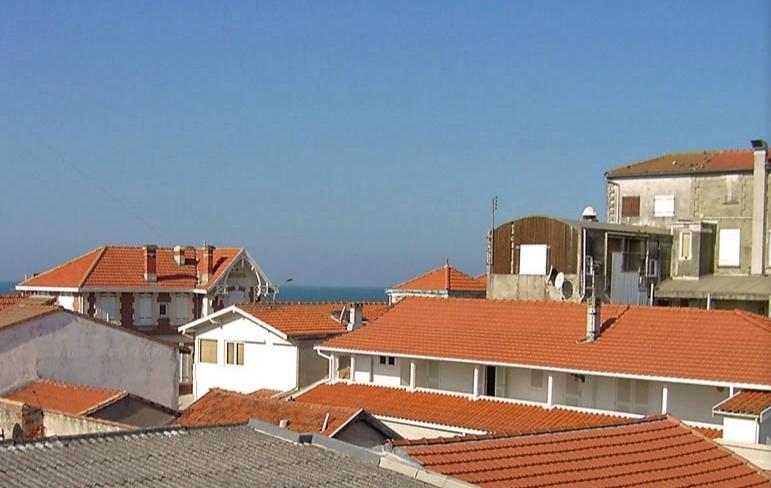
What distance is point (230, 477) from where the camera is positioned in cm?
1391

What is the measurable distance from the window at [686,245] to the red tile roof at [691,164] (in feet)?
9.87

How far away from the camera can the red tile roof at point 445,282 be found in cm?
5438

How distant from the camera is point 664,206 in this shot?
154ft

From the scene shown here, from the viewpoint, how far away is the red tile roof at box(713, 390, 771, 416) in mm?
24786

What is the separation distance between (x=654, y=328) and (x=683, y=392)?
2812 millimetres

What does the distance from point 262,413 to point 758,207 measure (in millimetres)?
26388

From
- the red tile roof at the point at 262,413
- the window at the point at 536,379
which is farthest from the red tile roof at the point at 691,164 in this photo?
the red tile roof at the point at 262,413

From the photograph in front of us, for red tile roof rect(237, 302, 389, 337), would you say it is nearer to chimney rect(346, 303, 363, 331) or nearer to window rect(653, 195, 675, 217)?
chimney rect(346, 303, 363, 331)

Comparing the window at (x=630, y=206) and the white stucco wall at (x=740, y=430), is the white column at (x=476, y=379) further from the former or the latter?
the window at (x=630, y=206)

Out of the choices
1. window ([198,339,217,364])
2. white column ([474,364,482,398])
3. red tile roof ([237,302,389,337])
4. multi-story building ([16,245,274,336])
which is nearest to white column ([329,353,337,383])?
red tile roof ([237,302,389,337])

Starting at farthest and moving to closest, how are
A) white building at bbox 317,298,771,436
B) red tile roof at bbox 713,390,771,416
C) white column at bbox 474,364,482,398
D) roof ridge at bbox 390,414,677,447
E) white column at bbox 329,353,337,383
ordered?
white column at bbox 329,353,337,383
white column at bbox 474,364,482,398
white building at bbox 317,298,771,436
red tile roof at bbox 713,390,771,416
roof ridge at bbox 390,414,677,447

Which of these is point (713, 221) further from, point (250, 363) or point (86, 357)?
point (86, 357)

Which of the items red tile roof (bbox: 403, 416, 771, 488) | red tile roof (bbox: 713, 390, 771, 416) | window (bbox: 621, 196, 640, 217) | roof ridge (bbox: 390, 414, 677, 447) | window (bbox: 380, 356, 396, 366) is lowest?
window (bbox: 380, 356, 396, 366)

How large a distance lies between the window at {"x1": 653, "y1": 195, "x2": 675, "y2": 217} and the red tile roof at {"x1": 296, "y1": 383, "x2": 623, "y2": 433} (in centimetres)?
1853
